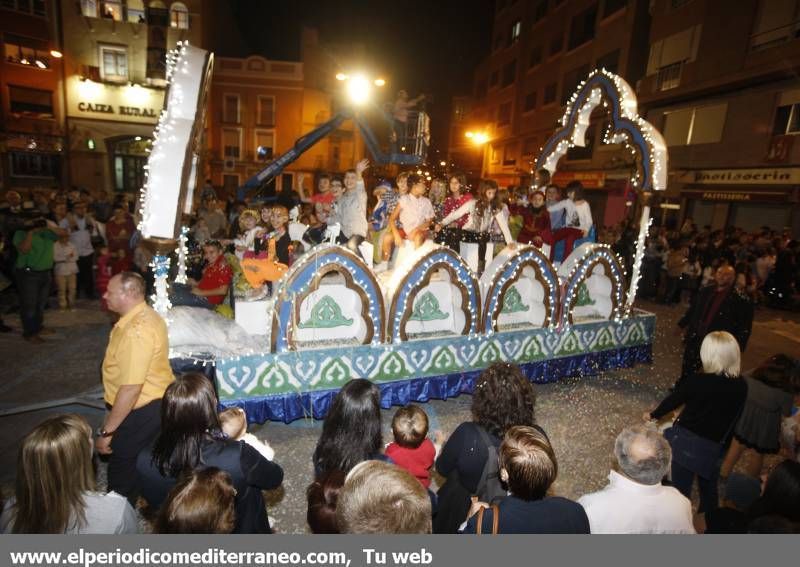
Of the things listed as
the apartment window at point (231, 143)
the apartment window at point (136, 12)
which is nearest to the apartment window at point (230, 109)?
the apartment window at point (231, 143)

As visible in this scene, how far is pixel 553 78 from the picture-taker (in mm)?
25266

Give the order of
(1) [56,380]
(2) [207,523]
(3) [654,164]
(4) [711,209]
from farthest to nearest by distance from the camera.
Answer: (4) [711,209] → (3) [654,164] → (1) [56,380] → (2) [207,523]

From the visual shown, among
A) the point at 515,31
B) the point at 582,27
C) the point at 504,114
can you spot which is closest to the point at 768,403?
the point at 582,27

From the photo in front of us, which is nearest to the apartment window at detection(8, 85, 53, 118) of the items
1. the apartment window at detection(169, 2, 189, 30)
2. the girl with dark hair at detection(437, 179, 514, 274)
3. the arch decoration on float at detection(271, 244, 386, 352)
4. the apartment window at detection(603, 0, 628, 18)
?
the apartment window at detection(169, 2, 189, 30)

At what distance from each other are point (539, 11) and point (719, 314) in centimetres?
2851

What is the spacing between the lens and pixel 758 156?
46.9 ft

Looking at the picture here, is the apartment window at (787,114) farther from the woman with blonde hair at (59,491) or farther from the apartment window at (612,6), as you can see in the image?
the woman with blonde hair at (59,491)

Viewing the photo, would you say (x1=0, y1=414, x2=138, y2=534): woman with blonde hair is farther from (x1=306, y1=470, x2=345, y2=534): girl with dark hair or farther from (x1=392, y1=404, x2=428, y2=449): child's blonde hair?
(x1=392, y1=404, x2=428, y2=449): child's blonde hair

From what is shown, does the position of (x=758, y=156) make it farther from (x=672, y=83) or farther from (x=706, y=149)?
(x=672, y=83)

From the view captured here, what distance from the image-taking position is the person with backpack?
7.81ft

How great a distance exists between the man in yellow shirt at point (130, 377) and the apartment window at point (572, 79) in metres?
24.2

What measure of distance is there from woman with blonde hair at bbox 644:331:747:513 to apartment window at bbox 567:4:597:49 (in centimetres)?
2403

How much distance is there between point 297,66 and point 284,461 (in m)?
27.9
